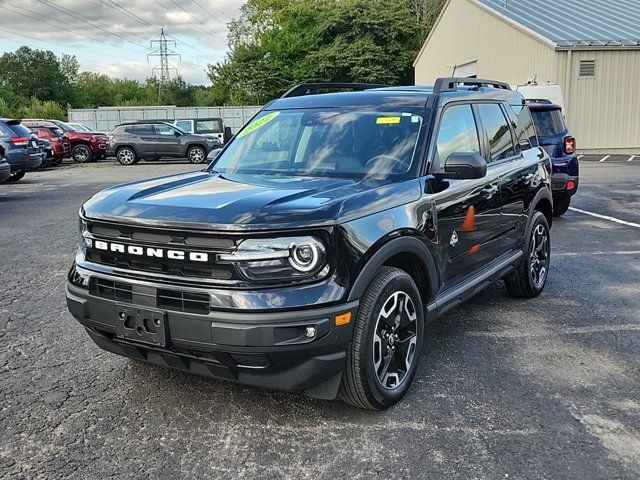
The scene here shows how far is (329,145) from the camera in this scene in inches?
171

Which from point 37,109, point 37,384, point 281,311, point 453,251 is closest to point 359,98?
point 453,251

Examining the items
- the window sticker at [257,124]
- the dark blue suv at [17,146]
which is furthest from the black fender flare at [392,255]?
the dark blue suv at [17,146]

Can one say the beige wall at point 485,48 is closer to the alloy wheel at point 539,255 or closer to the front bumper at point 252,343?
the alloy wheel at point 539,255

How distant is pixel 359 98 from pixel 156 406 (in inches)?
101

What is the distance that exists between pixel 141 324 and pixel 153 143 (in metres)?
22.7

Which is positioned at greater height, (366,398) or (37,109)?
(37,109)

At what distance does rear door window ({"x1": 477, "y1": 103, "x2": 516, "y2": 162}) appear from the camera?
5008mm

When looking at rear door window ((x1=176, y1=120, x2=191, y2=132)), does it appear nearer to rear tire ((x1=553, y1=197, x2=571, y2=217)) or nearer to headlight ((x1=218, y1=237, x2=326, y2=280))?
rear tire ((x1=553, y1=197, x2=571, y2=217))

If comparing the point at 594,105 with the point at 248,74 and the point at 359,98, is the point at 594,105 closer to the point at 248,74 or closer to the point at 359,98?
the point at 359,98

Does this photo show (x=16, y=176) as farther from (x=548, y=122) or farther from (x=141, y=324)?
(x=141, y=324)

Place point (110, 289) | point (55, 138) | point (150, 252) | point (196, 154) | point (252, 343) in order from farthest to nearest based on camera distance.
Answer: point (196, 154) → point (55, 138) → point (110, 289) → point (150, 252) → point (252, 343)

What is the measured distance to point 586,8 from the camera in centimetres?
2870

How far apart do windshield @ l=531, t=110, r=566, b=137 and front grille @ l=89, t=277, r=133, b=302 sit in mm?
8153

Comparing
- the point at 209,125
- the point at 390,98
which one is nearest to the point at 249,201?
the point at 390,98
